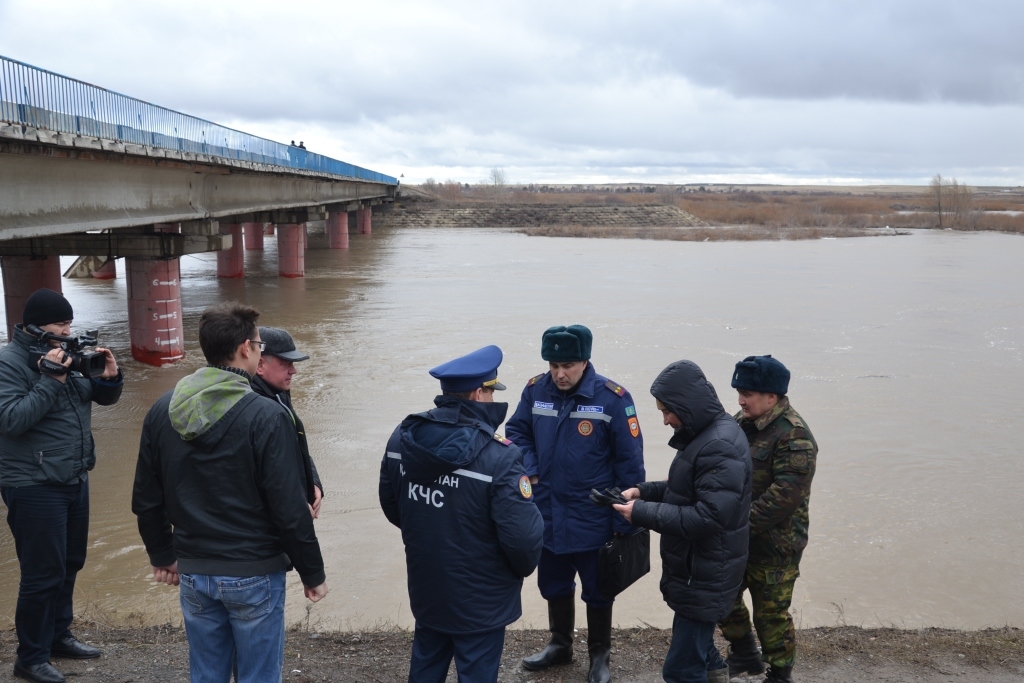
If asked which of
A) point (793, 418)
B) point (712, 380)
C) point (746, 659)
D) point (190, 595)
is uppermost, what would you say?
point (793, 418)

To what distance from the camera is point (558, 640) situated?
15.2 feet

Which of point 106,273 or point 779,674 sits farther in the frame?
point 106,273

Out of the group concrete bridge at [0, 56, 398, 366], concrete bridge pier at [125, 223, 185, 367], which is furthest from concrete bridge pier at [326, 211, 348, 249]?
concrete bridge pier at [125, 223, 185, 367]

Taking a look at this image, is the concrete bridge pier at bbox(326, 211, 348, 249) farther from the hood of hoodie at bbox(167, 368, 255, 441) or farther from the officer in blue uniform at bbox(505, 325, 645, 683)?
the hood of hoodie at bbox(167, 368, 255, 441)

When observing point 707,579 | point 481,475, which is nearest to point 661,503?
point 707,579

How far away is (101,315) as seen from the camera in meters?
21.2

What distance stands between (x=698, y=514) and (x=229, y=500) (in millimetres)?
1900

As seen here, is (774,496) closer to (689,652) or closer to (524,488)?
(689,652)

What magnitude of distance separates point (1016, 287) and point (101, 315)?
28.7 meters

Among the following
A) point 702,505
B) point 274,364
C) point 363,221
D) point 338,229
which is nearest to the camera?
point 702,505

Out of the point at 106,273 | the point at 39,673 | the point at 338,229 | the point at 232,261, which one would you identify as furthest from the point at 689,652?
the point at 338,229

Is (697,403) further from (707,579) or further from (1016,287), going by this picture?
(1016,287)

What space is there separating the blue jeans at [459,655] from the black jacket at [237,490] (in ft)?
2.06

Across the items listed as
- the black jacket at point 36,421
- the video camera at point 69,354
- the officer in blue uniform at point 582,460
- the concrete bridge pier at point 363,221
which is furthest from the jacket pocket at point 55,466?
the concrete bridge pier at point 363,221
